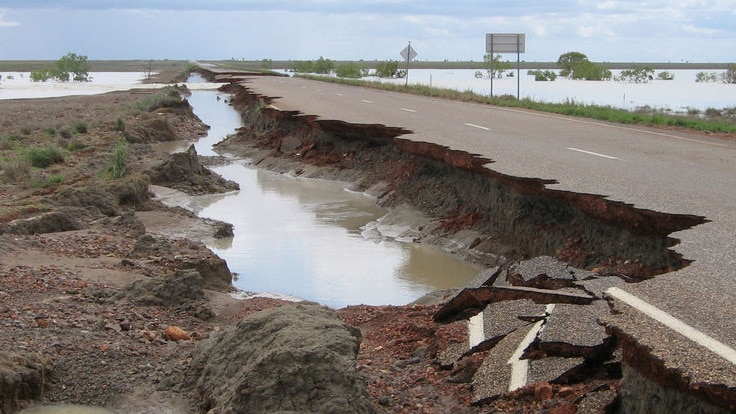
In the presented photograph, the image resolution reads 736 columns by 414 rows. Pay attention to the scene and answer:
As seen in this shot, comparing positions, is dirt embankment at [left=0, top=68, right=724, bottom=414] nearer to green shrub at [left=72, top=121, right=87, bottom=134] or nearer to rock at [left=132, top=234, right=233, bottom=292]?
rock at [left=132, top=234, right=233, bottom=292]

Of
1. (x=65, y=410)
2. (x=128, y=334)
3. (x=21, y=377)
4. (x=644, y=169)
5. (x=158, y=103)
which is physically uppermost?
(x=158, y=103)

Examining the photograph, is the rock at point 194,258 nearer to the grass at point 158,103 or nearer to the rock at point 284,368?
the rock at point 284,368

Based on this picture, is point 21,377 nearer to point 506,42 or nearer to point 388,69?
point 506,42

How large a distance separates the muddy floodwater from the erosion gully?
537mm

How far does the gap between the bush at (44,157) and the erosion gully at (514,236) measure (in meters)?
5.17

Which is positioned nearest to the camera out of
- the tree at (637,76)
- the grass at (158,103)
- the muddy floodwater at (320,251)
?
the muddy floodwater at (320,251)

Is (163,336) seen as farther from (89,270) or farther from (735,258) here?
(735,258)

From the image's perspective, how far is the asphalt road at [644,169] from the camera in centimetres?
574

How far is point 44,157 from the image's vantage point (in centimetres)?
2019

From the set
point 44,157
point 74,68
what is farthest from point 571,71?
point 44,157

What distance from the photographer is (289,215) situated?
16.0 metres

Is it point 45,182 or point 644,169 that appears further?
point 45,182

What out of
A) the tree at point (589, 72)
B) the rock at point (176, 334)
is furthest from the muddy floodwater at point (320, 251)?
the tree at point (589, 72)

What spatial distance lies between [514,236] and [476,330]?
520 centimetres
